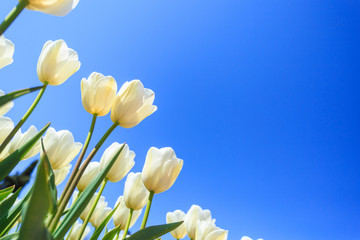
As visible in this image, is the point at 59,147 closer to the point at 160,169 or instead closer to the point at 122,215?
the point at 160,169

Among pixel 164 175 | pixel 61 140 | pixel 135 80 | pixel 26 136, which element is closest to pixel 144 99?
pixel 135 80

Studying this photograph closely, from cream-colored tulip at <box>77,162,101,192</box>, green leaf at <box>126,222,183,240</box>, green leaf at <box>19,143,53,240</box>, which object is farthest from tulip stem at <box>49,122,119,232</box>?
cream-colored tulip at <box>77,162,101,192</box>

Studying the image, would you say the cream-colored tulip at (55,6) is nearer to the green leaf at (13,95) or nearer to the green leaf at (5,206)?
the green leaf at (13,95)

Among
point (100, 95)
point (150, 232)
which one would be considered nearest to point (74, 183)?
point (150, 232)

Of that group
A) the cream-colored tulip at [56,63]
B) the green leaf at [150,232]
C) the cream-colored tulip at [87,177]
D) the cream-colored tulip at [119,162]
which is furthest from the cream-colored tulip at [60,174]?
the green leaf at [150,232]

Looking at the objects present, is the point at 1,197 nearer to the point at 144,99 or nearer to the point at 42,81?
the point at 42,81
